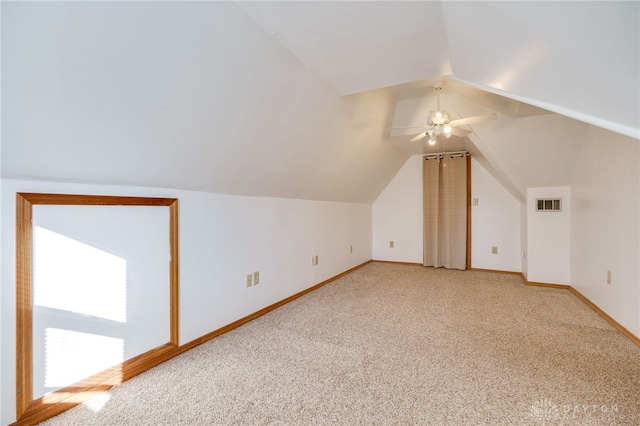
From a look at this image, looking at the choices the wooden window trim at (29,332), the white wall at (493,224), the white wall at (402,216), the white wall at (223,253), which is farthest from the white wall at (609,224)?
the wooden window trim at (29,332)

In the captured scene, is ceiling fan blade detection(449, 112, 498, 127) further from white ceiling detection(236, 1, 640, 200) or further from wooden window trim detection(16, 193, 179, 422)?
wooden window trim detection(16, 193, 179, 422)

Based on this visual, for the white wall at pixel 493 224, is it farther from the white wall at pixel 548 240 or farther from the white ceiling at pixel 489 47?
the white ceiling at pixel 489 47

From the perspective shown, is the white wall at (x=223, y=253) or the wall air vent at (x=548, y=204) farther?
the wall air vent at (x=548, y=204)

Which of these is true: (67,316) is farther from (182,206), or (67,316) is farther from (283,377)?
(283,377)

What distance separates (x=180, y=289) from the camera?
2.06 metres

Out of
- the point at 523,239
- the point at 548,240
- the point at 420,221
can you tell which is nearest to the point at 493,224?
the point at 523,239

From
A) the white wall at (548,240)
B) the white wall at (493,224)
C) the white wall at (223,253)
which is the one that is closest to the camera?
the white wall at (223,253)

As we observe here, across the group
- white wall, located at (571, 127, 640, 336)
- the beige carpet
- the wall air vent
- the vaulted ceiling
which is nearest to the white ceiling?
the vaulted ceiling

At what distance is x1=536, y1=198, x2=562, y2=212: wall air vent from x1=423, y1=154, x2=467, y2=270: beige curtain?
3.78 ft

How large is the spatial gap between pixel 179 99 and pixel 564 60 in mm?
1766

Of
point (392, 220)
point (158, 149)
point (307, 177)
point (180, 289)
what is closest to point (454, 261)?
point (392, 220)

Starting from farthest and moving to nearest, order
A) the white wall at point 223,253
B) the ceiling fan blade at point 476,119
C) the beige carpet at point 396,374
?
1. the ceiling fan blade at point 476,119
2. the beige carpet at point 396,374
3. the white wall at point 223,253

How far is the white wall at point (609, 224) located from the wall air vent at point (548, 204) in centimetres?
26

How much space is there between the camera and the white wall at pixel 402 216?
531 centimetres
